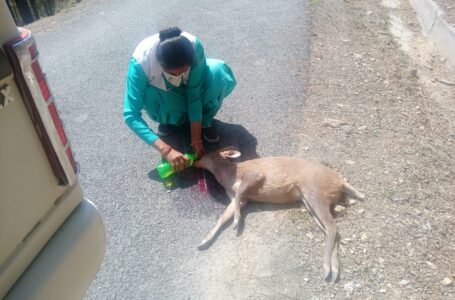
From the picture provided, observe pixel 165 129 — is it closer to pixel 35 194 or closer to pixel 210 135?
pixel 210 135

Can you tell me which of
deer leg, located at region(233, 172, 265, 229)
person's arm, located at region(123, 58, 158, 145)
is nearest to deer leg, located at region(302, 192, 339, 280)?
deer leg, located at region(233, 172, 265, 229)

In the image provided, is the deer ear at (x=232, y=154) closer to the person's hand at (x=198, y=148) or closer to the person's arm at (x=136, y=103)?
the person's hand at (x=198, y=148)

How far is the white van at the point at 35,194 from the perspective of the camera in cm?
147

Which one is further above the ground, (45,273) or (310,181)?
(45,273)

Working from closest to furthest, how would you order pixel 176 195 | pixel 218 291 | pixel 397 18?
1. pixel 218 291
2. pixel 176 195
3. pixel 397 18

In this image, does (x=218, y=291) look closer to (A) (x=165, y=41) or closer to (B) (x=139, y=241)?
(B) (x=139, y=241)

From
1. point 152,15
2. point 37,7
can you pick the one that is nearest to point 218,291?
point 152,15

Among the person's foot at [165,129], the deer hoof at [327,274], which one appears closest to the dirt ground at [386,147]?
the deer hoof at [327,274]

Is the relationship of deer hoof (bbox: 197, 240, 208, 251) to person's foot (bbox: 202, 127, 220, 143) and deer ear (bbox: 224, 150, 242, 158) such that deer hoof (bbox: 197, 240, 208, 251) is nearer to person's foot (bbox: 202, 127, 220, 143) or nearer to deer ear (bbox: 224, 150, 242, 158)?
deer ear (bbox: 224, 150, 242, 158)

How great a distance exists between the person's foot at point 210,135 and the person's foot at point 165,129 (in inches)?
12.2

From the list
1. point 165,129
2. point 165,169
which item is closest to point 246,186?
point 165,169

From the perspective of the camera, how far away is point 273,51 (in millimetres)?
5660

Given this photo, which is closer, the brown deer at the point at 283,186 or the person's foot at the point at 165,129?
the brown deer at the point at 283,186

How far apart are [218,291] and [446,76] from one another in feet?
14.3
